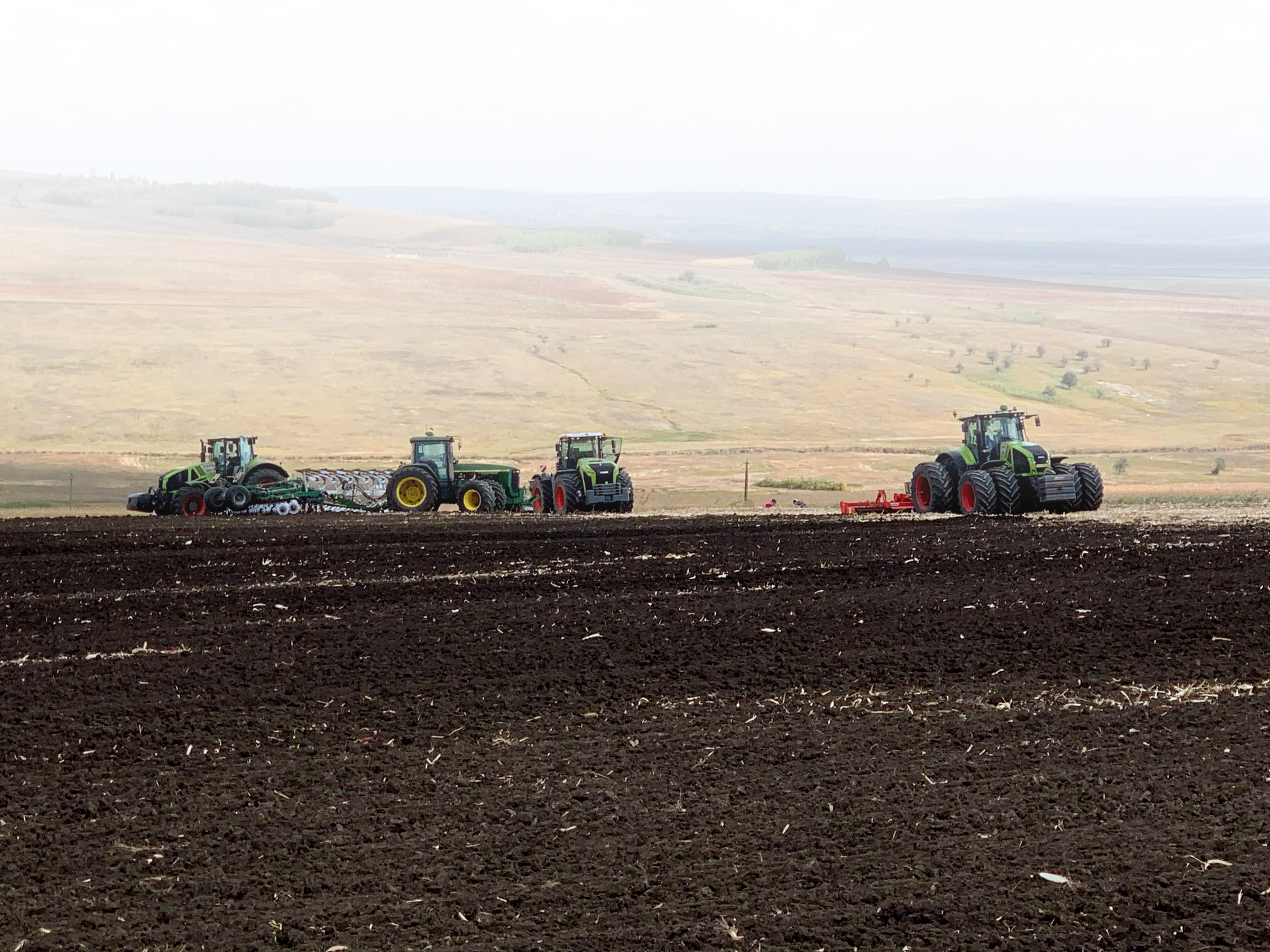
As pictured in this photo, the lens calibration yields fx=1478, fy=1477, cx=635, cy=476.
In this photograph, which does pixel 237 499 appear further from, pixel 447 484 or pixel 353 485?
pixel 447 484

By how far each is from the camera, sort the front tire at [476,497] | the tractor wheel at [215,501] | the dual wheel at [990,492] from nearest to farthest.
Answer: the dual wheel at [990,492], the tractor wheel at [215,501], the front tire at [476,497]

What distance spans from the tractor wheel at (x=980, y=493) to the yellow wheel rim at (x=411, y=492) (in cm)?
1292

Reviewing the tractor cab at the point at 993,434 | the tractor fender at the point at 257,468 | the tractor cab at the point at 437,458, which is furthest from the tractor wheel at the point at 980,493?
the tractor fender at the point at 257,468

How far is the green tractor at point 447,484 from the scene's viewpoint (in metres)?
33.8

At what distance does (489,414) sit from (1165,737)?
239 feet

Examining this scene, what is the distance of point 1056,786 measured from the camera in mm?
8859

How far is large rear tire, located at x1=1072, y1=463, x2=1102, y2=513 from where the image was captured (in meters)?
26.5

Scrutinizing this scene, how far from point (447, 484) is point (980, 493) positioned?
536 inches

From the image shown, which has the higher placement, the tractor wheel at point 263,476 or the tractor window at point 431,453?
the tractor window at point 431,453

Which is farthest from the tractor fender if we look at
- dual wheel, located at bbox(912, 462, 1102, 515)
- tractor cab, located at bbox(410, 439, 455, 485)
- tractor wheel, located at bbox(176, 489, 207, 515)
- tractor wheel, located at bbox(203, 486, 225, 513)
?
dual wheel, located at bbox(912, 462, 1102, 515)

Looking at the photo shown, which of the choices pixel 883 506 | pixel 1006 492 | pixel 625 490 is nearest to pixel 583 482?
pixel 625 490

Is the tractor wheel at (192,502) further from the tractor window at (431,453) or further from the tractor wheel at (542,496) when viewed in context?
the tractor wheel at (542,496)

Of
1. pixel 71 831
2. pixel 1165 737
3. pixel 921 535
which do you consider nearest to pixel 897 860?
Answer: pixel 1165 737

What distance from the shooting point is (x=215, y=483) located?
112 ft
